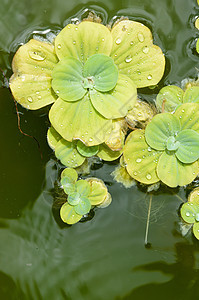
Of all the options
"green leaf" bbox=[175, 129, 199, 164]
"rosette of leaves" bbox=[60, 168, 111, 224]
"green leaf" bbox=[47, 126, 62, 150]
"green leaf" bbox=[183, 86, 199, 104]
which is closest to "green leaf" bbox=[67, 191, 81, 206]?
"rosette of leaves" bbox=[60, 168, 111, 224]

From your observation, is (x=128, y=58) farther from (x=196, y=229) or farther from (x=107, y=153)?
(x=196, y=229)

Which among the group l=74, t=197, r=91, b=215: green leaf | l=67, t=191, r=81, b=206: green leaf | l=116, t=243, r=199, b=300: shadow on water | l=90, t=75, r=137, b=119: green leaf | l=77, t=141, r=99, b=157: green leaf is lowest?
l=116, t=243, r=199, b=300: shadow on water

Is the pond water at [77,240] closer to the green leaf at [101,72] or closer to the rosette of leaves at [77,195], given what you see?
the rosette of leaves at [77,195]

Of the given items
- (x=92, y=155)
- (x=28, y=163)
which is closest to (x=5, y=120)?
(x=28, y=163)

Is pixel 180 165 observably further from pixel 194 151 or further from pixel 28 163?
pixel 28 163

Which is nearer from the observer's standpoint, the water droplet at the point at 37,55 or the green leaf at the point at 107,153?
the water droplet at the point at 37,55

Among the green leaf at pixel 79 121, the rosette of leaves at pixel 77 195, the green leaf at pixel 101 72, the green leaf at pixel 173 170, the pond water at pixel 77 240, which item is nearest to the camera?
the green leaf at pixel 101 72

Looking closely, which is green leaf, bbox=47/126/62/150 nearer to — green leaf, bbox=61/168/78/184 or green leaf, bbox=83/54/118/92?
green leaf, bbox=61/168/78/184

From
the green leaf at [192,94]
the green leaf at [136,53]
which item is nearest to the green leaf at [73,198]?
the green leaf at [136,53]
